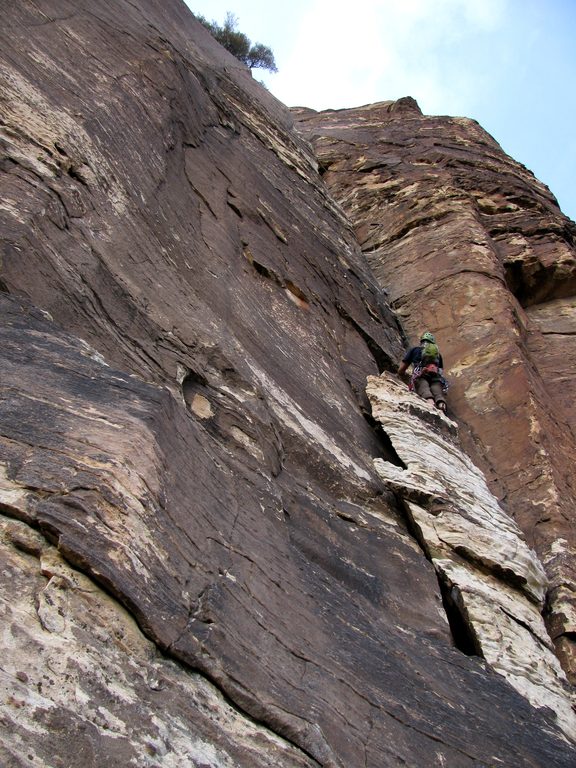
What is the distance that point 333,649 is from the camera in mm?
5270

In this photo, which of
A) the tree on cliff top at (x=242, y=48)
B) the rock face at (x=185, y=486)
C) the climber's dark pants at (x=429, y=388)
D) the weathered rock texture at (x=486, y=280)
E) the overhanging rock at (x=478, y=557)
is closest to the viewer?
the rock face at (x=185, y=486)

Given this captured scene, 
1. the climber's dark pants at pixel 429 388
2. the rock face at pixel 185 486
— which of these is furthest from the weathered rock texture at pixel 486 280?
the rock face at pixel 185 486

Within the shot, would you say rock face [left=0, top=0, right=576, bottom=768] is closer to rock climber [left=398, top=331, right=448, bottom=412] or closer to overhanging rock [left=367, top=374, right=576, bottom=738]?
overhanging rock [left=367, top=374, right=576, bottom=738]

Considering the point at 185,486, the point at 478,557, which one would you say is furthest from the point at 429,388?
the point at 185,486

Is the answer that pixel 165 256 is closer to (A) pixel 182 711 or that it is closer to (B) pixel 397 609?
(B) pixel 397 609

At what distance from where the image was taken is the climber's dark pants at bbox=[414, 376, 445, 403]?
1232 centimetres

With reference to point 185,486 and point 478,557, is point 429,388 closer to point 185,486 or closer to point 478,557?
point 478,557

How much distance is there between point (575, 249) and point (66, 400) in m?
15.0

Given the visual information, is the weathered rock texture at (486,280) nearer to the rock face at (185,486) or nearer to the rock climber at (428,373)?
the rock climber at (428,373)

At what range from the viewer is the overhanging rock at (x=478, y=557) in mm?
7004

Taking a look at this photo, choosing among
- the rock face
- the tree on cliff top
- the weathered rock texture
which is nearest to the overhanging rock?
the rock face

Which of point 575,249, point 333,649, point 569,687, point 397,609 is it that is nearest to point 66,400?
point 333,649

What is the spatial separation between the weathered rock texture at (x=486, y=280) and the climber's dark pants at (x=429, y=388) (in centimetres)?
68

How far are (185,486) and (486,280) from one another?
11.1 m
